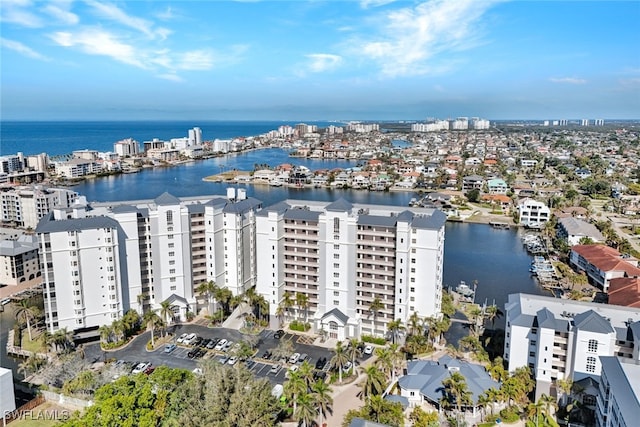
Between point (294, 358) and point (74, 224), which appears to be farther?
point (74, 224)

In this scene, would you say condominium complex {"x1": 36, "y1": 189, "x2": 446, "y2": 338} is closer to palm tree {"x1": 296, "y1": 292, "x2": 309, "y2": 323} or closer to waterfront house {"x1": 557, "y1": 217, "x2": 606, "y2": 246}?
palm tree {"x1": 296, "y1": 292, "x2": 309, "y2": 323}

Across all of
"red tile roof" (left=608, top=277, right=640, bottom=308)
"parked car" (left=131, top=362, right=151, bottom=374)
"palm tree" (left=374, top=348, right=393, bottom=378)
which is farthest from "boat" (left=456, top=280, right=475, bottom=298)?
"parked car" (left=131, top=362, right=151, bottom=374)

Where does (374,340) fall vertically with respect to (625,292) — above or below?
below

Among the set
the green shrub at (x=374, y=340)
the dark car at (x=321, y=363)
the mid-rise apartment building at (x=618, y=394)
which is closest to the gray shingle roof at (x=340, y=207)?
the green shrub at (x=374, y=340)

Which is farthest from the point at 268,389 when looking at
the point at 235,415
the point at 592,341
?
the point at 592,341

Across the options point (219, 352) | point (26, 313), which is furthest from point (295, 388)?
point (26, 313)

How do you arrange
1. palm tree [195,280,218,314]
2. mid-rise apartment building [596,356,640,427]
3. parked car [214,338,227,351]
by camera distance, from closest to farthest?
mid-rise apartment building [596,356,640,427]
parked car [214,338,227,351]
palm tree [195,280,218,314]

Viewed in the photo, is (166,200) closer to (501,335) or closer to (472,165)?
(501,335)

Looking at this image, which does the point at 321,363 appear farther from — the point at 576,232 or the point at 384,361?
the point at 576,232
